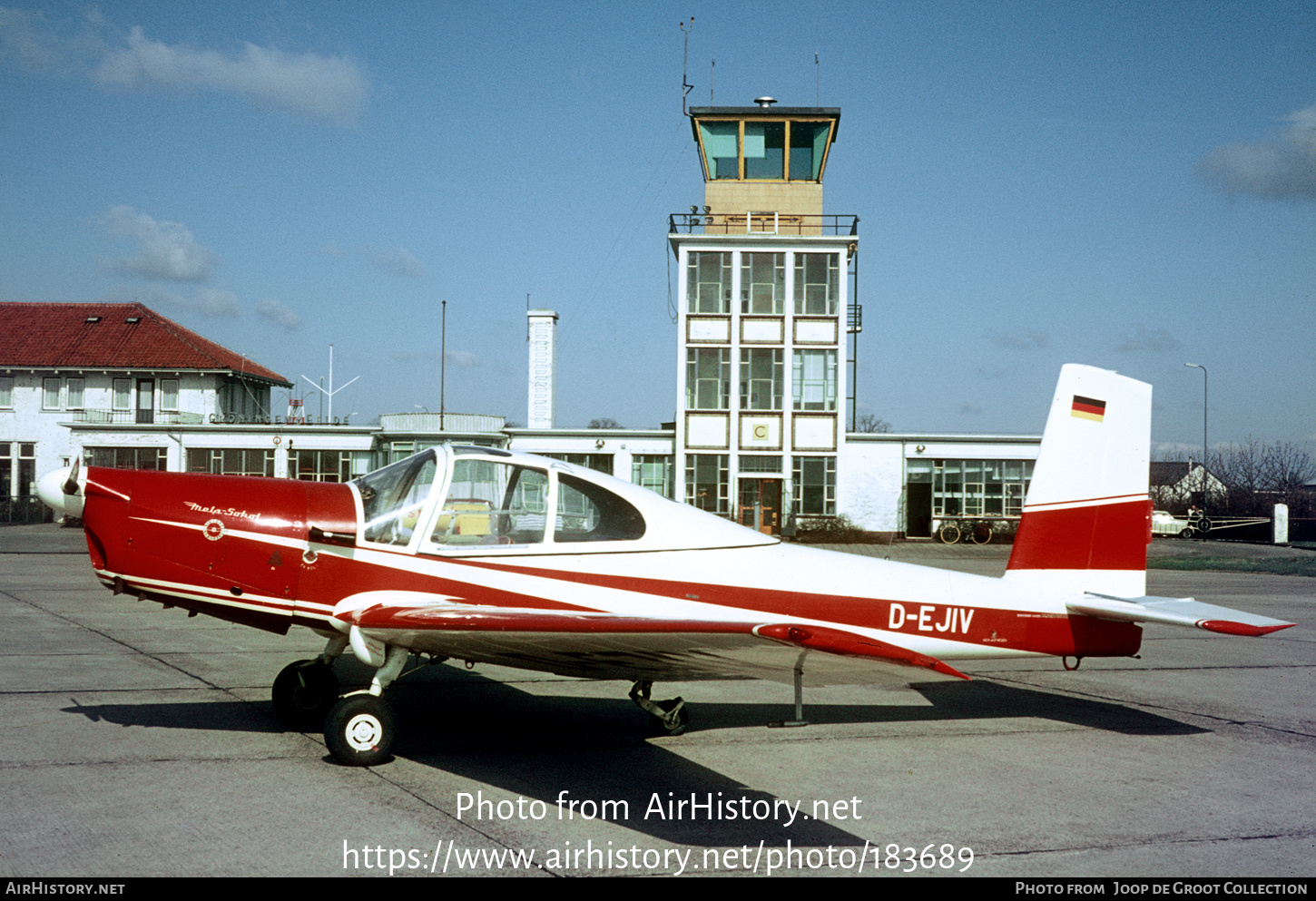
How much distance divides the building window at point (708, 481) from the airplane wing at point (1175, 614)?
26296 mm

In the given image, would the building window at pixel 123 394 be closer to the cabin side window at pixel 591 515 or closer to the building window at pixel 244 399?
the building window at pixel 244 399

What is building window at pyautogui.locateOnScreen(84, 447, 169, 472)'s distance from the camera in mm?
35781

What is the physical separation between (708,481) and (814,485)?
3817 millimetres

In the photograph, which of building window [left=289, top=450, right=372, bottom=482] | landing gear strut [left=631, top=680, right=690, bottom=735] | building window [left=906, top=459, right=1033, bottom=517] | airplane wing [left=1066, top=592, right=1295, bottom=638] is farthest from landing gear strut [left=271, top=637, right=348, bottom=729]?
building window [left=906, top=459, right=1033, bottom=517]

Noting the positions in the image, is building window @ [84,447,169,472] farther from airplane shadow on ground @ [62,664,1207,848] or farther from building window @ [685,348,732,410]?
airplane shadow on ground @ [62,664,1207,848]

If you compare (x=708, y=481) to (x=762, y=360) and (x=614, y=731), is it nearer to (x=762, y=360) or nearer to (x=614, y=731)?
(x=762, y=360)

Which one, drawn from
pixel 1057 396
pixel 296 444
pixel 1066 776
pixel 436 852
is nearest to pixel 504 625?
pixel 436 852

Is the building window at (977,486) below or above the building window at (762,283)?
→ below

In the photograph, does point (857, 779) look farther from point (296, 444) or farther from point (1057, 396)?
point (296, 444)

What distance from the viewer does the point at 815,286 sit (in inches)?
1316

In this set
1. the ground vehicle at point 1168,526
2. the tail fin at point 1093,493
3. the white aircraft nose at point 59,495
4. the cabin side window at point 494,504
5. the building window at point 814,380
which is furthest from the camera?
the ground vehicle at point 1168,526

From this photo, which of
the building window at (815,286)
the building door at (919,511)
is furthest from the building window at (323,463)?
the building door at (919,511)

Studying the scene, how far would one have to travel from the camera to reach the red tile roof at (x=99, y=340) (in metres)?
40.7

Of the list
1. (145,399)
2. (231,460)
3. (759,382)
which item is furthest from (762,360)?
(145,399)
